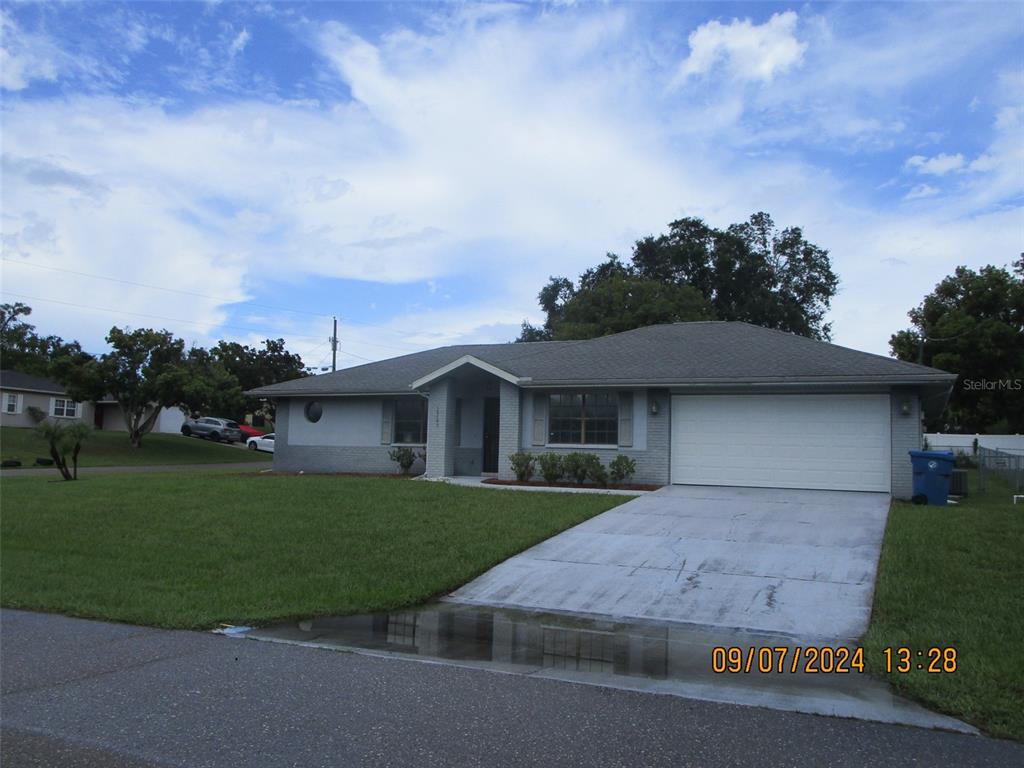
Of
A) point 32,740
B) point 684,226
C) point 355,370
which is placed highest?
point 684,226

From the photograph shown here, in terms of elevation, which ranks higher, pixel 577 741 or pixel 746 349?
pixel 746 349

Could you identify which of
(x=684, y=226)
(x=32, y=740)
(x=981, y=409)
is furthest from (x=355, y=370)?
(x=981, y=409)

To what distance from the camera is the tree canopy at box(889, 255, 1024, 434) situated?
39625 mm

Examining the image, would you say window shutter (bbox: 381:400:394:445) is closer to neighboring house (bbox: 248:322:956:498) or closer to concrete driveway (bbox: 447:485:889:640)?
neighboring house (bbox: 248:322:956:498)

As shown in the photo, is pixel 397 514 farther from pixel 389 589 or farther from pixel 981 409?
pixel 981 409

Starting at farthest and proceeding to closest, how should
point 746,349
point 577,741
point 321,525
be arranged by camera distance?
point 746,349
point 321,525
point 577,741

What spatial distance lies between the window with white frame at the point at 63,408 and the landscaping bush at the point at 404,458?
35.9m

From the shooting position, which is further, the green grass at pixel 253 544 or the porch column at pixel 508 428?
the porch column at pixel 508 428

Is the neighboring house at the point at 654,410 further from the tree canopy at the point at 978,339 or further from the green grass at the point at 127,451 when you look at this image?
the tree canopy at the point at 978,339

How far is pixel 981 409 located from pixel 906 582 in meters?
39.8

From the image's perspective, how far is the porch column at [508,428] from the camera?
761 inches

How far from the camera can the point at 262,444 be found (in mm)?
45781

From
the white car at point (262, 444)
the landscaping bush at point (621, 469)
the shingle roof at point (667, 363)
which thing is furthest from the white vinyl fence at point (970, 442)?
the white car at point (262, 444)

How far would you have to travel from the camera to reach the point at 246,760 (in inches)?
178
